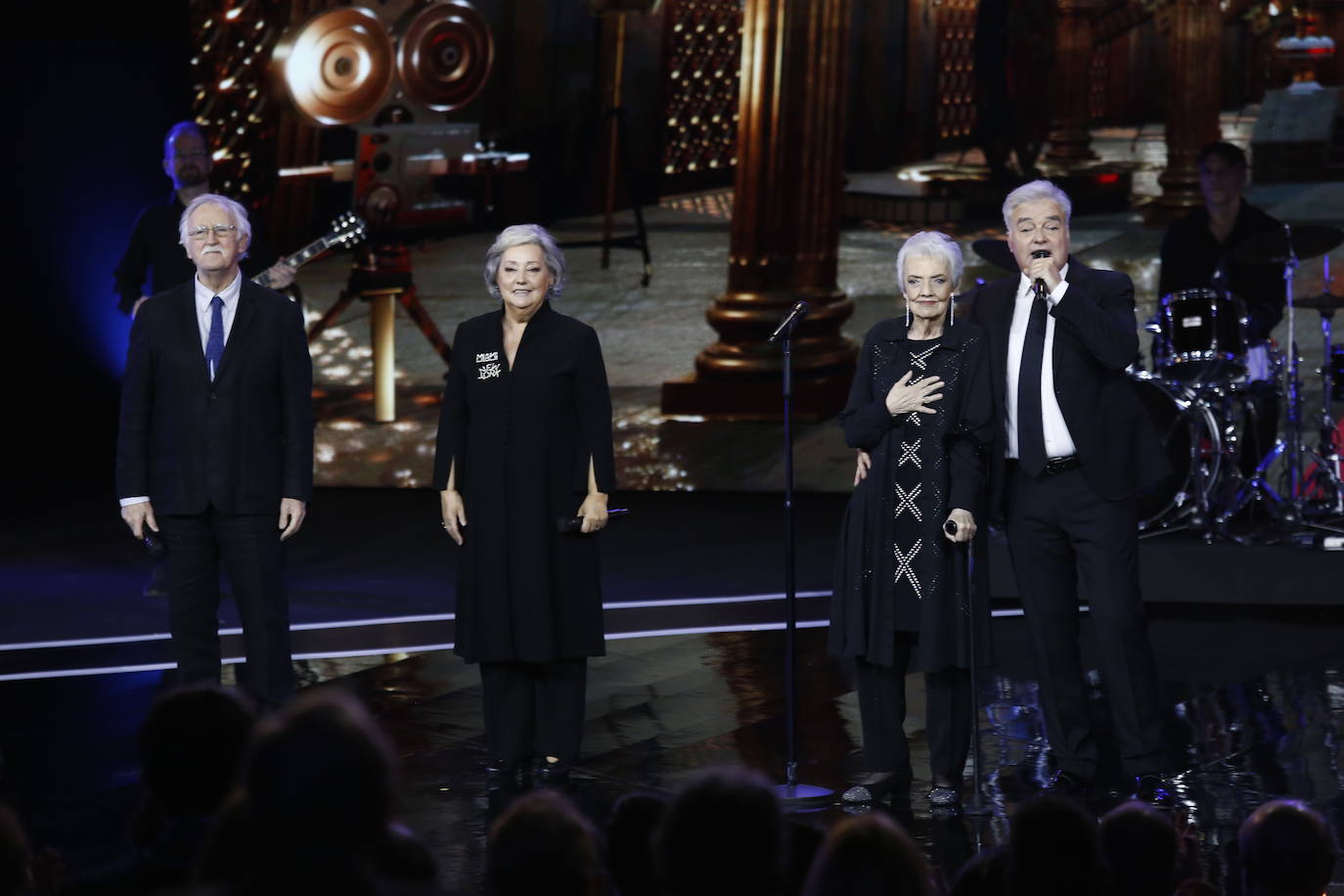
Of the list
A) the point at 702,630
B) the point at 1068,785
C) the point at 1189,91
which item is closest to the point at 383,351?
the point at 702,630

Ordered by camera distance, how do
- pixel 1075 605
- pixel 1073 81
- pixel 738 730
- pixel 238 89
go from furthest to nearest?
pixel 1073 81 → pixel 238 89 → pixel 738 730 → pixel 1075 605

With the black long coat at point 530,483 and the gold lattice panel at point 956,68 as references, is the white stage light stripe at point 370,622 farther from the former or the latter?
the gold lattice panel at point 956,68

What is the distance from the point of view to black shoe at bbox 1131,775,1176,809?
179 inches

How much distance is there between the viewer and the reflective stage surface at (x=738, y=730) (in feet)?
14.6

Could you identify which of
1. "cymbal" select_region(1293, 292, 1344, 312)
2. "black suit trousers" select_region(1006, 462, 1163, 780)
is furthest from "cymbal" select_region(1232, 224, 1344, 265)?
"black suit trousers" select_region(1006, 462, 1163, 780)

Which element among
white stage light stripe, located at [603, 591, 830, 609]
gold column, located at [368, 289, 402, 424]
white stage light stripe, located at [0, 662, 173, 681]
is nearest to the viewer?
white stage light stripe, located at [0, 662, 173, 681]

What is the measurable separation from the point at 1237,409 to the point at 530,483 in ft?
12.1

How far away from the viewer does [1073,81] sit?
34.9ft

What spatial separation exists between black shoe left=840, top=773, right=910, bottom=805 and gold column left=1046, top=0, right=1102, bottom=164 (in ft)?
21.9

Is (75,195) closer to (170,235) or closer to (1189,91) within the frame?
(170,235)

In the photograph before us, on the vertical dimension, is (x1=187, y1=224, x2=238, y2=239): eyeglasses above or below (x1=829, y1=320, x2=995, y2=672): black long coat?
above

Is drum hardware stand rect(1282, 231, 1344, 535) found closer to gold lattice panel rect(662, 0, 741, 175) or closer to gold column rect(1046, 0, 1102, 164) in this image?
gold column rect(1046, 0, 1102, 164)

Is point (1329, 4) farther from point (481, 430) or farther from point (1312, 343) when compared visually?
point (481, 430)

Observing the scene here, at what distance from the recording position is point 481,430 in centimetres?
480
